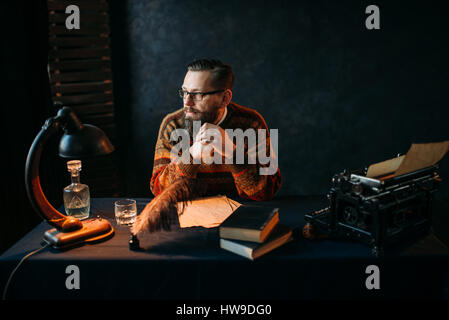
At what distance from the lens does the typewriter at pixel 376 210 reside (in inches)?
52.8

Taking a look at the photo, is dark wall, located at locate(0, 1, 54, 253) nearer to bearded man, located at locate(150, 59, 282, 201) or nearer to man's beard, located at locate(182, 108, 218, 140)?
bearded man, located at locate(150, 59, 282, 201)

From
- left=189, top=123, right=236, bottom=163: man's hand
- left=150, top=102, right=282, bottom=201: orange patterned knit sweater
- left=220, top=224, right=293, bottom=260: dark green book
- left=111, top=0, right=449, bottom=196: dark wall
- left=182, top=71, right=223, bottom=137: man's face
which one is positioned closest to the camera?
left=220, top=224, right=293, bottom=260: dark green book

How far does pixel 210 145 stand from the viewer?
182cm

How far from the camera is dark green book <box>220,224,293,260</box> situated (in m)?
1.33

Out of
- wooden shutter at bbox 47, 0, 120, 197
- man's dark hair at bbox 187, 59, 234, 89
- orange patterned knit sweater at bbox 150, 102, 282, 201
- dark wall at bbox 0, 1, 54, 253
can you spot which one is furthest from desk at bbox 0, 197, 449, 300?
wooden shutter at bbox 47, 0, 120, 197

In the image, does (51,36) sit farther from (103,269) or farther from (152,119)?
(103,269)

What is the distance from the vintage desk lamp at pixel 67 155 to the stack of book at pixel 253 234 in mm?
532

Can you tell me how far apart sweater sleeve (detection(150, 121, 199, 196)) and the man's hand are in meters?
0.08

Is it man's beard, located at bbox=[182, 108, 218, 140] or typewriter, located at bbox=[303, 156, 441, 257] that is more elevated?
man's beard, located at bbox=[182, 108, 218, 140]

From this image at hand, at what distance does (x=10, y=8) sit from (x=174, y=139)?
1.45 m

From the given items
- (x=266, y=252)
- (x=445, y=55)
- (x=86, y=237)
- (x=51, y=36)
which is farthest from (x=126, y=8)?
(x=445, y=55)

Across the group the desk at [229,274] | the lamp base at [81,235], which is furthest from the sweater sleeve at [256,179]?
the lamp base at [81,235]

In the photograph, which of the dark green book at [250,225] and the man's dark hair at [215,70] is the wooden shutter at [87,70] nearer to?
the man's dark hair at [215,70]

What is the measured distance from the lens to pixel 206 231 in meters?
1.56
